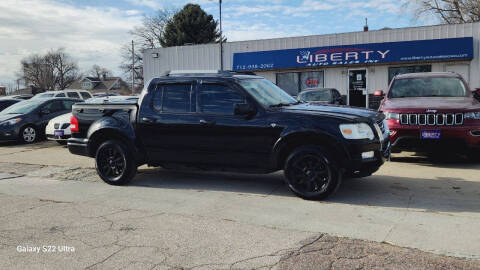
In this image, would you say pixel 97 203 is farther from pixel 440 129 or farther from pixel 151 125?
pixel 440 129

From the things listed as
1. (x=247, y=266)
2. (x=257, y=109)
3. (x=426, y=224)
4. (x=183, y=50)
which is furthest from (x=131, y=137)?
(x=183, y=50)

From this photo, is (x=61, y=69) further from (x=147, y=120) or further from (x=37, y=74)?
(x=147, y=120)

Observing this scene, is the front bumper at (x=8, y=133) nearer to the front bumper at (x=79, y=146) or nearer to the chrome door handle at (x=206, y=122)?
the front bumper at (x=79, y=146)

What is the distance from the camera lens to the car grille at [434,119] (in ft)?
24.2

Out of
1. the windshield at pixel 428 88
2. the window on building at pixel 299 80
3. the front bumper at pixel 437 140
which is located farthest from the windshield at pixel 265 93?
the window on building at pixel 299 80

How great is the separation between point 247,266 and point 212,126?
9.39 feet

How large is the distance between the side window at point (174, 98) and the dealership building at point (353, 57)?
15279mm

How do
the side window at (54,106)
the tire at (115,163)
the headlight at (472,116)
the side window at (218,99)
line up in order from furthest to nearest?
the side window at (54,106) → the headlight at (472,116) → the tire at (115,163) → the side window at (218,99)

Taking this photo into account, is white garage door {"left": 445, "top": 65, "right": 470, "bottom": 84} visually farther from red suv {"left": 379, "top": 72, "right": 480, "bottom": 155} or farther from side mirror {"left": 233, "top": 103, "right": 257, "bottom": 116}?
side mirror {"left": 233, "top": 103, "right": 257, "bottom": 116}

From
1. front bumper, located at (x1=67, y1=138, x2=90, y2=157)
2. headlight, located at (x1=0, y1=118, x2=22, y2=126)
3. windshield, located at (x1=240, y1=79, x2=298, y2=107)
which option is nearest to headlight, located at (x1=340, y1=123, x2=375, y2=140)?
windshield, located at (x1=240, y1=79, x2=298, y2=107)

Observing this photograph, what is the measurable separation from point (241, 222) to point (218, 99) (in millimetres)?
2083

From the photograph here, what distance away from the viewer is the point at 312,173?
5543 mm

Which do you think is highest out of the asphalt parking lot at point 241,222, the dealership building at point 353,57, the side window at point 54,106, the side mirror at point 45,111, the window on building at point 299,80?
the dealership building at point 353,57

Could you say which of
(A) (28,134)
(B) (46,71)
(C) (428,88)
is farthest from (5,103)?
(B) (46,71)
